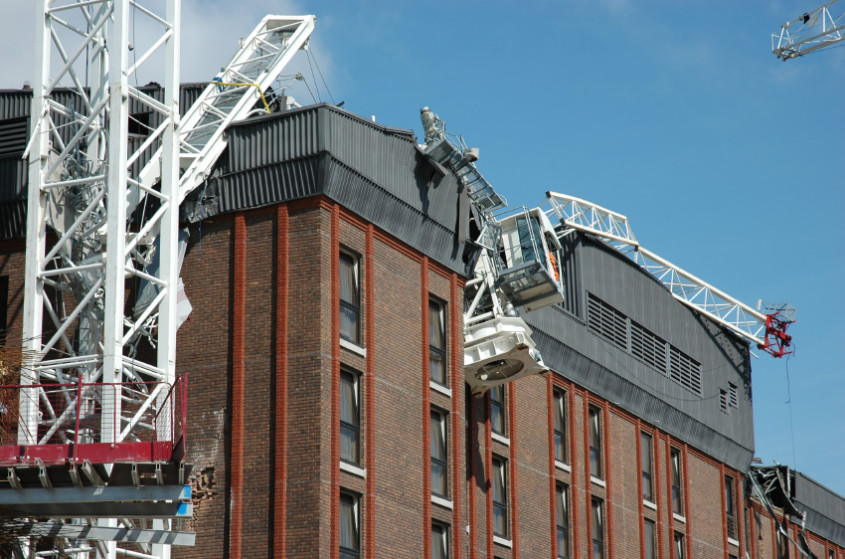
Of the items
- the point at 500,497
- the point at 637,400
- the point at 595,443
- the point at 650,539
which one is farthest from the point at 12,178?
the point at 650,539

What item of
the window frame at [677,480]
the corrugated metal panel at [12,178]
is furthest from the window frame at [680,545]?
the corrugated metal panel at [12,178]

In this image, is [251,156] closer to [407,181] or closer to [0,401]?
[407,181]

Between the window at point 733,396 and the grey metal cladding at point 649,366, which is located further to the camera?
the window at point 733,396

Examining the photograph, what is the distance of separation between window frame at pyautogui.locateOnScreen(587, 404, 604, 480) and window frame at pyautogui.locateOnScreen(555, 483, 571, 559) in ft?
7.53

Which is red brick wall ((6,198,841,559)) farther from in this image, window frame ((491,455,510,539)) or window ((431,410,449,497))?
window frame ((491,455,510,539))

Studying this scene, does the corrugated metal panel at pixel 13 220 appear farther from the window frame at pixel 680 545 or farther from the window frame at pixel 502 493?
the window frame at pixel 680 545

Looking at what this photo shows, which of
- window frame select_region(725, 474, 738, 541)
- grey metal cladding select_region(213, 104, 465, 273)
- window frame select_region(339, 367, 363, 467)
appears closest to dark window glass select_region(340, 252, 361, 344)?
window frame select_region(339, 367, 363, 467)

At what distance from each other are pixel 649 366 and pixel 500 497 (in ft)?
48.7

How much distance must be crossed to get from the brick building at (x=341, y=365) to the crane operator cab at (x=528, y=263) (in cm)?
205

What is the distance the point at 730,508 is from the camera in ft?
230

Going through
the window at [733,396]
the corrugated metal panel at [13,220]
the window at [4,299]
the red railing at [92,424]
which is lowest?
the red railing at [92,424]

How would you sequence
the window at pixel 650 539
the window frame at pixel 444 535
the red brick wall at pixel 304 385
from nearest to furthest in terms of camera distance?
the red brick wall at pixel 304 385
the window frame at pixel 444 535
the window at pixel 650 539

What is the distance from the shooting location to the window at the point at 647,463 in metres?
62.4

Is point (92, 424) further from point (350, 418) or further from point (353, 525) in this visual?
point (353, 525)
